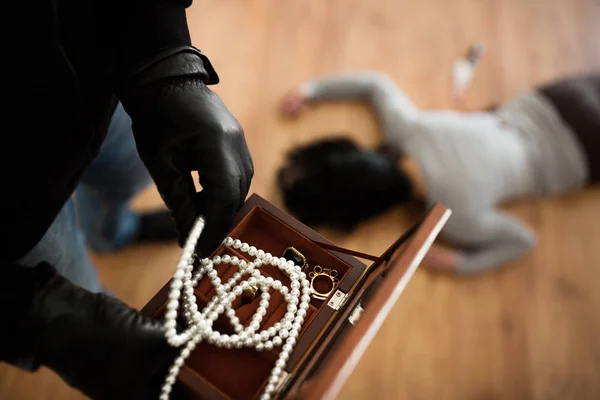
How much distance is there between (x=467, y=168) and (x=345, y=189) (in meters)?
0.30

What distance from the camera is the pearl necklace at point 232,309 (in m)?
0.42

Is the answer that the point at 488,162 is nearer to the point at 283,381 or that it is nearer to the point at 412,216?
the point at 412,216

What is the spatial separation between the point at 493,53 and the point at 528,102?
12.3 inches

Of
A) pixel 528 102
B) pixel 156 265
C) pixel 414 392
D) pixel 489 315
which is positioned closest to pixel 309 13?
pixel 528 102

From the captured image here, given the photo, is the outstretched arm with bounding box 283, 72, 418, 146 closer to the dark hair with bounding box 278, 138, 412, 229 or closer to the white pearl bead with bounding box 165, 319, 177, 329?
the dark hair with bounding box 278, 138, 412, 229

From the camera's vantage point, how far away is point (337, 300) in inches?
18.5

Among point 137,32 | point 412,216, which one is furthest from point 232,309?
point 412,216

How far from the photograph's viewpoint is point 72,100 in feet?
1.43

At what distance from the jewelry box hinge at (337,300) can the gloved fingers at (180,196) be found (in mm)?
169

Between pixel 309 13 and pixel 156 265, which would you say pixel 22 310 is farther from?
pixel 309 13

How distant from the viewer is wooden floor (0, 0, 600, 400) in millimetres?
1034

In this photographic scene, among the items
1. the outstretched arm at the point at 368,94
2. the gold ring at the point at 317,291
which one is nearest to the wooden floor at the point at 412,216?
the outstretched arm at the point at 368,94

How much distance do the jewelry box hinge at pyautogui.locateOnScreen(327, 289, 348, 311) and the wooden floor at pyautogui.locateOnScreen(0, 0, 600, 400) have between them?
0.60m

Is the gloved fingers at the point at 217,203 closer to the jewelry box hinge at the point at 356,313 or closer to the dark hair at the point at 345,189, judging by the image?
the jewelry box hinge at the point at 356,313
